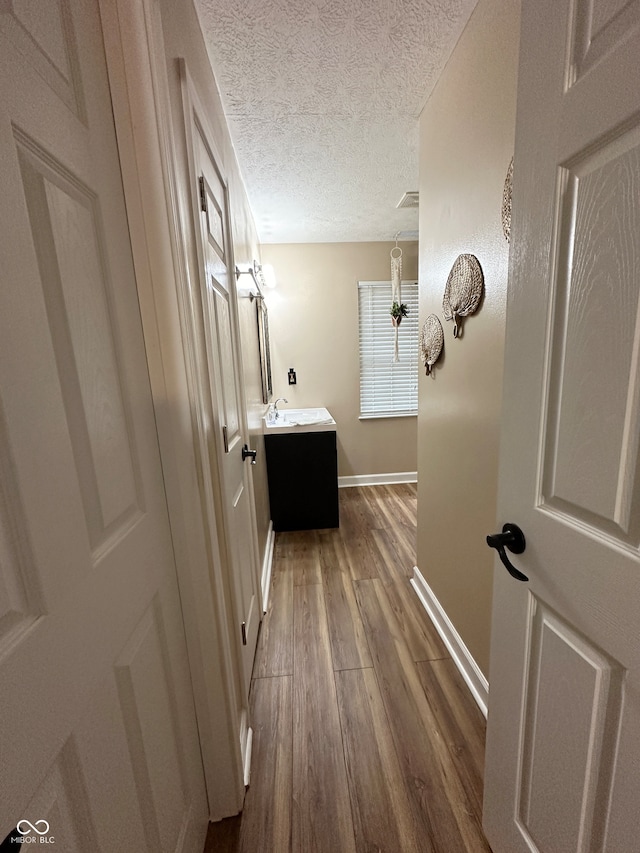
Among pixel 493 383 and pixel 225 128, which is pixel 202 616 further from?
pixel 225 128

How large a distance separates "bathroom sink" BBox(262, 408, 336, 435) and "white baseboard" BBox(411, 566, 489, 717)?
1.25m

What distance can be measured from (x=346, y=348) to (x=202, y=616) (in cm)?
307

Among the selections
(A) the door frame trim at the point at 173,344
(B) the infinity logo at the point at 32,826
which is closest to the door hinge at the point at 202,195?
(A) the door frame trim at the point at 173,344

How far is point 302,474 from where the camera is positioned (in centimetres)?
279

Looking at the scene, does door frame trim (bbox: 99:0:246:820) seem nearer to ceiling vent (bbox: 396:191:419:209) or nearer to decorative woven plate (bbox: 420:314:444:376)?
decorative woven plate (bbox: 420:314:444:376)

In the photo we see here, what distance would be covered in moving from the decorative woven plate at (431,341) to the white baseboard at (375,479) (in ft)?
7.39

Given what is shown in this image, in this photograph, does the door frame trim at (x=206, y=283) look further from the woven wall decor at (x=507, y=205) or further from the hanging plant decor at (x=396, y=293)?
the hanging plant decor at (x=396, y=293)

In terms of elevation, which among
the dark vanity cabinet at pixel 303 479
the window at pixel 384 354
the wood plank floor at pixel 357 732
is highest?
the window at pixel 384 354

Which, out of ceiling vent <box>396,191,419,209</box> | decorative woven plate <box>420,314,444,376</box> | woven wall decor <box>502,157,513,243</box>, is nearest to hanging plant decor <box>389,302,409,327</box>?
ceiling vent <box>396,191,419,209</box>

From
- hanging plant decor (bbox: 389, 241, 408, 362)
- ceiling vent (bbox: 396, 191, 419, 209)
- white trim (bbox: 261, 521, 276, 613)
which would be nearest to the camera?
white trim (bbox: 261, 521, 276, 613)

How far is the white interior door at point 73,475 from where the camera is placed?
0.41 meters

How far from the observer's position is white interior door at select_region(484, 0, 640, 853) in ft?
1.69

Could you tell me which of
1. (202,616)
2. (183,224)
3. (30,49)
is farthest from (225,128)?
(202,616)

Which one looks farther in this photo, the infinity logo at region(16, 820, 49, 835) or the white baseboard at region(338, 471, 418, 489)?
the white baseboard at region(338, 471, 418, 489)
